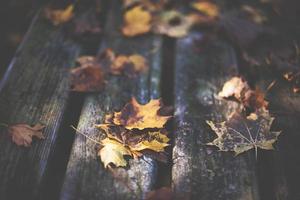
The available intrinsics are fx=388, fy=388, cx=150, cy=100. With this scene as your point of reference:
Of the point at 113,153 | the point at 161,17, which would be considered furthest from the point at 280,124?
the point at 161,17

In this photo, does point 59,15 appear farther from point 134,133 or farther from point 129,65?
point 134,133

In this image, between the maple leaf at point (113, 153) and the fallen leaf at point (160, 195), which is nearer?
the fallen leaf at point (160, 195)

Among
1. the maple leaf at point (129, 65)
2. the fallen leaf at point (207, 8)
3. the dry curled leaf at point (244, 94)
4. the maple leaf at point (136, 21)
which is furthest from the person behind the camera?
the fallen leaf at point (207, 8)

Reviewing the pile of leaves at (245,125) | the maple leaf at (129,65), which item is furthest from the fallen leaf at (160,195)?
the maple leaf at (129,65)

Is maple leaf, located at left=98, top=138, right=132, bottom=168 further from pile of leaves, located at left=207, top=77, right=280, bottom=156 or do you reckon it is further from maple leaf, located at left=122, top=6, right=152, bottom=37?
maple leaf, located at left=122, top=6, right=152, bottom=37

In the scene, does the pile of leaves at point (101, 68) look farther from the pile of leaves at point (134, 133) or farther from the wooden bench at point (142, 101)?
the pile of leaves at point (134, 133)

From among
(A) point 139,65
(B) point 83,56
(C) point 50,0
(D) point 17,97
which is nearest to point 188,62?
(A) point 139,65

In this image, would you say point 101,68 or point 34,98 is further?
point 101,68

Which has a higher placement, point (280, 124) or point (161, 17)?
point (161, 17)
